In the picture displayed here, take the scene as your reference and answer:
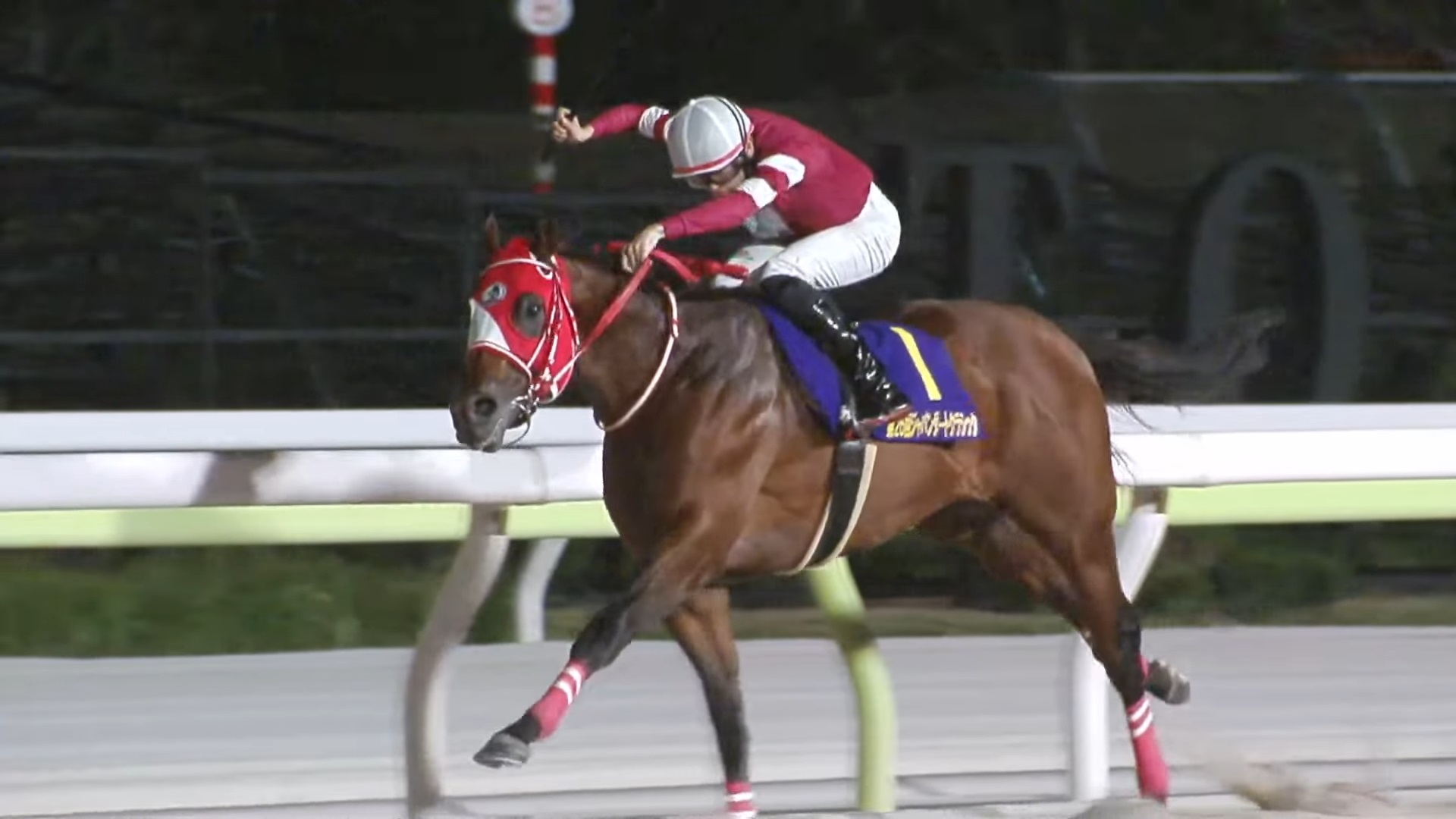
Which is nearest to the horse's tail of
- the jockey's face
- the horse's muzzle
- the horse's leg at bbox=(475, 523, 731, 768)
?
the jockey's face

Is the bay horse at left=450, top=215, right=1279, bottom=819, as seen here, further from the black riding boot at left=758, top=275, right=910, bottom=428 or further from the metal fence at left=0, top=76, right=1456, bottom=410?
the metal fence at left=0, top=76, right=1456, bottom=410

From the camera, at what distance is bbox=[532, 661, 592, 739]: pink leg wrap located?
3.57 metres

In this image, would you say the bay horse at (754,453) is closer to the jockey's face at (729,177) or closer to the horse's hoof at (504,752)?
the horse's hoof at (504,752)

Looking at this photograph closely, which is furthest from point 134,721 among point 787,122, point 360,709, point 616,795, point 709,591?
point 787,122

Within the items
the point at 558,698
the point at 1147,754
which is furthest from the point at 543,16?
the point at 558,698

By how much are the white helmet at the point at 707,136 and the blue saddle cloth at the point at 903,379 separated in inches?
9.9

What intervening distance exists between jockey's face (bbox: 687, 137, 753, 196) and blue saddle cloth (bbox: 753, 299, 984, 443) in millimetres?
192

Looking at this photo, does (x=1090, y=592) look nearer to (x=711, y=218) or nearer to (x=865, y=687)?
(x=865, y=687)

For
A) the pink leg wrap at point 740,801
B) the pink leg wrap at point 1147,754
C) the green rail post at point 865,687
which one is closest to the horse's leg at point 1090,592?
the pink leg wrap at point 1147,754

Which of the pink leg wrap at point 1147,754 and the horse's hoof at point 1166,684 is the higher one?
the horse's hoof at point 1166,684

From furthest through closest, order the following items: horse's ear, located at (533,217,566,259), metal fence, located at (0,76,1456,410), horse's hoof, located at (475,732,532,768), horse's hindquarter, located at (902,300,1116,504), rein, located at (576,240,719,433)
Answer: metal fence, located at (0,76,1456,410) < horse's hindquarter, located at (902,300,1116,504) < rein, located at (576,240,719,433) < horse's ear, located at (533,217,566,259) < horse's hoof, located at (475,732,532,768)

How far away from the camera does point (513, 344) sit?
3719 millimetres

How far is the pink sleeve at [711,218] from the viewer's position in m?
3.86

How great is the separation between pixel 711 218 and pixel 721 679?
777mm
